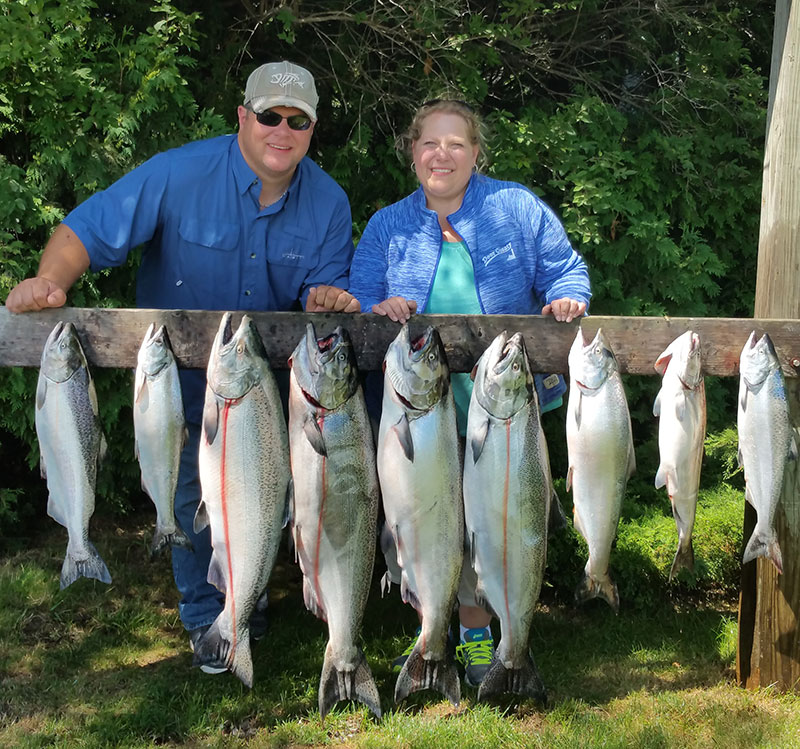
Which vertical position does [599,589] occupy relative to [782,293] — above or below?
below

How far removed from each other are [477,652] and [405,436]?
4.82 ft

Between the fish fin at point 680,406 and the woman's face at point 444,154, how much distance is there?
1251 mm

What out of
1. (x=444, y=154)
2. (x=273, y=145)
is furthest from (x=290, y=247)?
(x=444, y=154)

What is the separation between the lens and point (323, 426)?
2990 millimetres

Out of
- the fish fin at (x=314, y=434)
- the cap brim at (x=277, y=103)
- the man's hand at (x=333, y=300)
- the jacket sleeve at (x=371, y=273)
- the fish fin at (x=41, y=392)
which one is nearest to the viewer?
the fish fin at (x=314, y=434)

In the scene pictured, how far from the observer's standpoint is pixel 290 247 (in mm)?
3779

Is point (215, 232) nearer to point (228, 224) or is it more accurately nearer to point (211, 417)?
point (228, 224)

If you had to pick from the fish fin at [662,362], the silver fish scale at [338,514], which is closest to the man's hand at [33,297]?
the silver fish scale at [338,514]

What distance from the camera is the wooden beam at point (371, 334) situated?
3.27 m

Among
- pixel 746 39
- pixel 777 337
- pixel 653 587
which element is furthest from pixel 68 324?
pixel 746 39

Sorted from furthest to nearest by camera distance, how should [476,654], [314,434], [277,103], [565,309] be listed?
[476,654] < [277,103] < [565,309] < [314,434]

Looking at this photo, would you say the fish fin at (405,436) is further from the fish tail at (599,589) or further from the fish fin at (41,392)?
the fish fin at (41,392)

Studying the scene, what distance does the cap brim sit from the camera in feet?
11.6

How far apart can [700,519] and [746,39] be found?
366 cm
